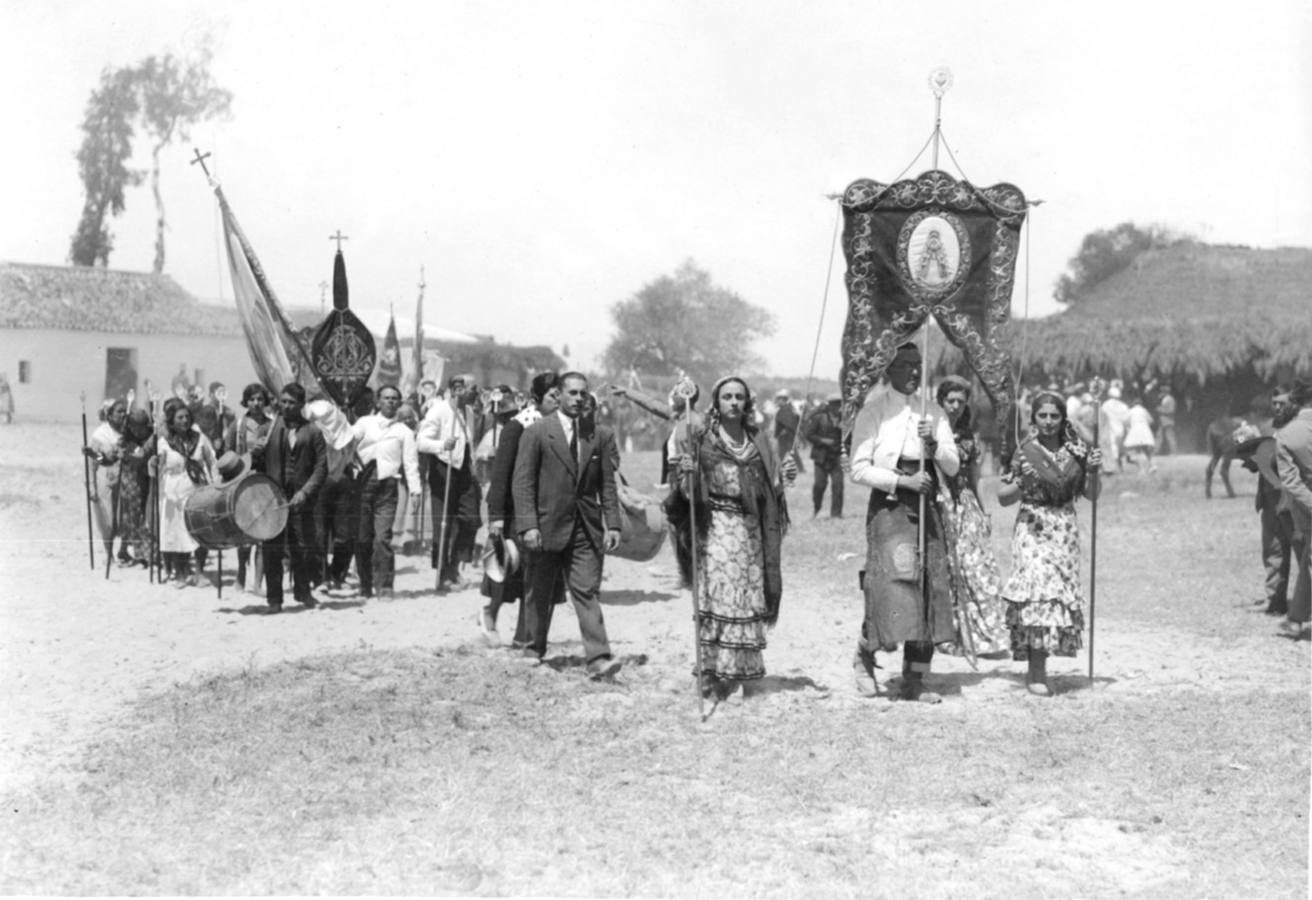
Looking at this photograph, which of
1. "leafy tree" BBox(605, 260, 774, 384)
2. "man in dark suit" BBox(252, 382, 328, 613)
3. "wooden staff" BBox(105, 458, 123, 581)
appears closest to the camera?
"man in dark suit" BBox(252, 382, 328, 613)

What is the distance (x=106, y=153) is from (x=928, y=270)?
24.7ft

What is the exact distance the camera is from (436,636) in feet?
29.9

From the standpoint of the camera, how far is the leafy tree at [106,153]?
10.3 meters

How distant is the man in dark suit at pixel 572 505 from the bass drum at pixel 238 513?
267cm

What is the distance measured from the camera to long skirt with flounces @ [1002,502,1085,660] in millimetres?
7215

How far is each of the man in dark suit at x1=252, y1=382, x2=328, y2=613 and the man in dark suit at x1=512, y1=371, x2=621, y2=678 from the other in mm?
2630

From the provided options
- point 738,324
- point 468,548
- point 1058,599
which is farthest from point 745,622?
point 738,324

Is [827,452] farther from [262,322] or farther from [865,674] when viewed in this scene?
[865,674]

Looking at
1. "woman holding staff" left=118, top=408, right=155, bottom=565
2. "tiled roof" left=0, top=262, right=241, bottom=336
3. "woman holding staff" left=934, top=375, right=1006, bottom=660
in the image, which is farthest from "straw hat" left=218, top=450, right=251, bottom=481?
"tiled roof" left=0, top=262, right=241, bottom=336

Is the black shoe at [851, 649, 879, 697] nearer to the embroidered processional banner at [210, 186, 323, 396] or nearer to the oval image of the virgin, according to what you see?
the oval image of the virgin

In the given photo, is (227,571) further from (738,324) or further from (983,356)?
(738,324)

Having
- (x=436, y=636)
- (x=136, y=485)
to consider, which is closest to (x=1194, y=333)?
(x=136, y=485)

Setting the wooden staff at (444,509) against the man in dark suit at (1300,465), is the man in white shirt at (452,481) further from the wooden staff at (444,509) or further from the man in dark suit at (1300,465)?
the man in dark suit at (1300,465)

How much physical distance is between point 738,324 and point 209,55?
1449 inches
